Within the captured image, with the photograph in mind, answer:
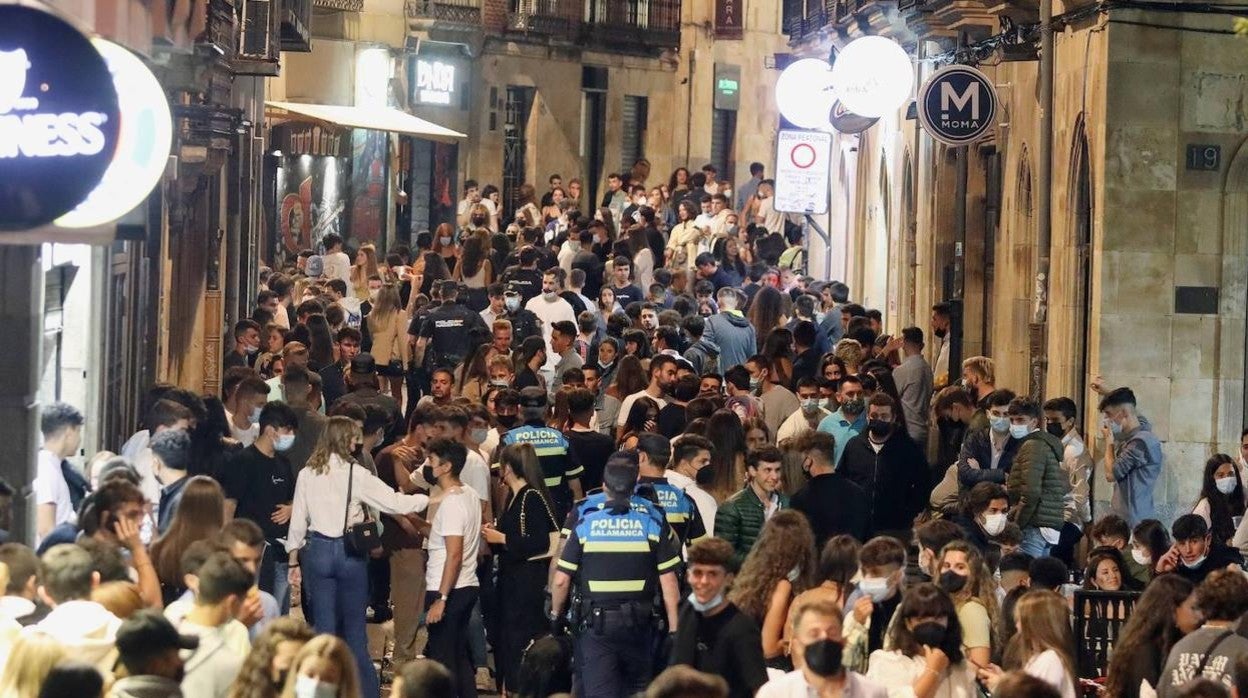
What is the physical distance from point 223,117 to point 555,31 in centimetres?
2889

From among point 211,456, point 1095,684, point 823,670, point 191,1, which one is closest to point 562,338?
point 191,1

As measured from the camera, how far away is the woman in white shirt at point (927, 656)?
380 inches

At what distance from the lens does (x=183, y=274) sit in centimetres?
2233

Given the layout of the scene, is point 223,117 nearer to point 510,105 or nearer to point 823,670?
point 823,670

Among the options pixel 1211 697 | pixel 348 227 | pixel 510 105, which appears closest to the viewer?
pixel 1211 697

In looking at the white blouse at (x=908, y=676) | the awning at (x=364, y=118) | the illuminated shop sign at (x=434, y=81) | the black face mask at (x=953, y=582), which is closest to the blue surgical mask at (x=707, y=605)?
the white blouse at (x=908, y=676)

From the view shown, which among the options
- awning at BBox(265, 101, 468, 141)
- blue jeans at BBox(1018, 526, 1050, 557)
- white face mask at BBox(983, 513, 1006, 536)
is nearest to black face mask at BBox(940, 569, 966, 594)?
white face mask at BBox(983, 513, 1006, 536)

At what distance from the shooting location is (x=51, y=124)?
8.62 metres

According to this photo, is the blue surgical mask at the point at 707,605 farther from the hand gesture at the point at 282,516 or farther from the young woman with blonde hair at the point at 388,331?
the young woman with blonde hair at the point at 388,331

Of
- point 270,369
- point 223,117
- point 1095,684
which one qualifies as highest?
point 223,117

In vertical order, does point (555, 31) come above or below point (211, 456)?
above

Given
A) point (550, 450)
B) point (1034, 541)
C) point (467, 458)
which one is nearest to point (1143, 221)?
point (1034, 541)

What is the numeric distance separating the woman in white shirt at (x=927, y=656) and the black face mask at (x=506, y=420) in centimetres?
598

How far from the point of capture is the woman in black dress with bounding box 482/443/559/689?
13469 mm
